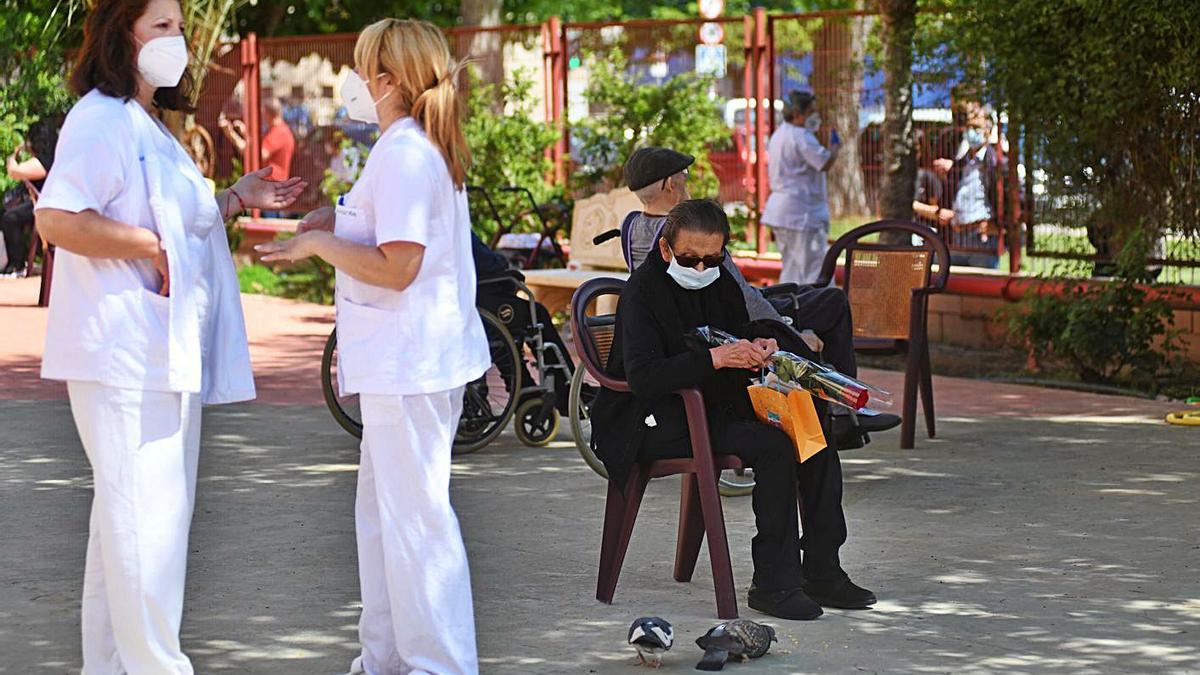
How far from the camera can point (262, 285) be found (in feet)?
59.7

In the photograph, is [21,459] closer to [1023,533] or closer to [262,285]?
[1023,533]

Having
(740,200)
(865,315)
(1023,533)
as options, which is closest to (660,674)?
(1023,533)

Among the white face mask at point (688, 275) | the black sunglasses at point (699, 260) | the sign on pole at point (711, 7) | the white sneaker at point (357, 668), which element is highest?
the sign on pole at point (711, 7)

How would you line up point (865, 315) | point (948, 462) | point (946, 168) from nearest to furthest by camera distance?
point (948, 462), point (865, 315), point (946, 168)

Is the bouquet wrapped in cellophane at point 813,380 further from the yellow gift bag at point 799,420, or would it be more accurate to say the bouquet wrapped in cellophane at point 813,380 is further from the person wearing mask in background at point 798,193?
the person wearing mask in background at point 798,193

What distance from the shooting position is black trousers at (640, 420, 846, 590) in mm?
5715

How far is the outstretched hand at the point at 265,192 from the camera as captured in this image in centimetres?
515

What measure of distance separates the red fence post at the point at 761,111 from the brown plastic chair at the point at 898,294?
618cm

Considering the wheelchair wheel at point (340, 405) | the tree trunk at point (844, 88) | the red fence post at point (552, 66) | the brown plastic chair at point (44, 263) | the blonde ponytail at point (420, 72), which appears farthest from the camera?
the red fence post at point (552, 66)

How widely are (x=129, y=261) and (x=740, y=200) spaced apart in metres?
11.4

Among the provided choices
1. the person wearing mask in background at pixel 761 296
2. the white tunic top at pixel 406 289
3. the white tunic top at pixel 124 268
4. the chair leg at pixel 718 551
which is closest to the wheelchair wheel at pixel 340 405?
the person wearing mask in background at pixel 761 296

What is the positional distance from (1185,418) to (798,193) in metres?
4.86

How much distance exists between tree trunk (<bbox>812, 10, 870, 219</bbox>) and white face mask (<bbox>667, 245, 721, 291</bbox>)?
9020mm

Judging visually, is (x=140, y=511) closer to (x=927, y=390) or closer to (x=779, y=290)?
(x=779, y=290)
